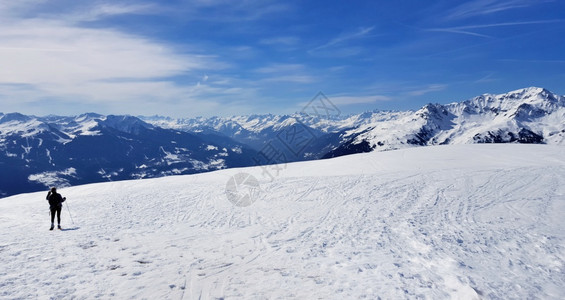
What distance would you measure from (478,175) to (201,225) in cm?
2472

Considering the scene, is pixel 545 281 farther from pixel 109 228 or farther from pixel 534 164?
pixel 534 164

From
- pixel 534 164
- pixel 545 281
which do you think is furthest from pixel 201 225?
pixel 534 164

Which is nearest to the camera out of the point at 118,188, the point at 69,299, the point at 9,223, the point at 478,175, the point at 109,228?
the point at 69,299

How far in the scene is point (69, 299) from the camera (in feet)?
30.6

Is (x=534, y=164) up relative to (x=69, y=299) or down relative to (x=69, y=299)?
up

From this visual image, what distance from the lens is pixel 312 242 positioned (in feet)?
47.2

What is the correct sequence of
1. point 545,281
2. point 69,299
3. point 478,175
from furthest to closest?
point 478,175
point 545,281
point 69,299

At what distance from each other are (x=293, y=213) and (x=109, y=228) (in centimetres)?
1142

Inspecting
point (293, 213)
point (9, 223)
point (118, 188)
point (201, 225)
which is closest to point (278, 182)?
point (293, 213)

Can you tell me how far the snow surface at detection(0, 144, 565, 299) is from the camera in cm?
1009

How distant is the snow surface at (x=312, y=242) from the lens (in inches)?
397

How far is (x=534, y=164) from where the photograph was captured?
1177 inches

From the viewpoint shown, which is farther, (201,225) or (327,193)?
(327,193)

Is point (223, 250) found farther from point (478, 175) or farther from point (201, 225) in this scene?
point (478, 175)
